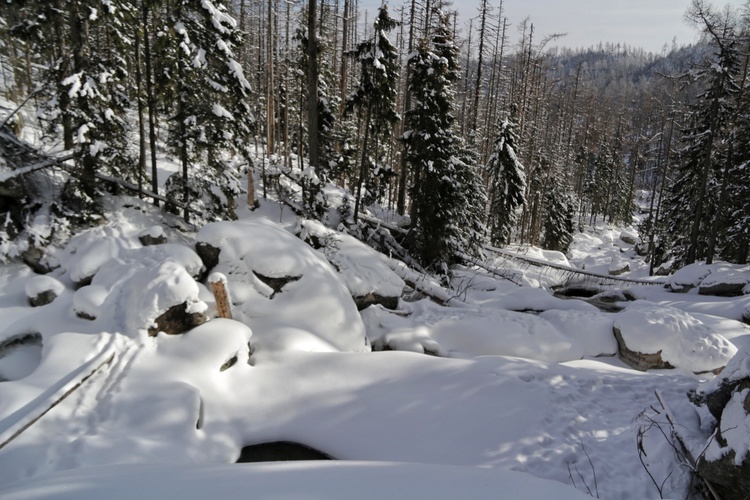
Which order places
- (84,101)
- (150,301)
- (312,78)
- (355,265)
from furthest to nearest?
1. (312,78)
2. (355,265)
3. (84,101)
4. (150,301)

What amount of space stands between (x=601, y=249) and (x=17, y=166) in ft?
141

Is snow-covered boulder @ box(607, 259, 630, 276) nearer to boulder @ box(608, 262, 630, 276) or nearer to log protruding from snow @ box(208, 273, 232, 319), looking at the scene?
boulder @ box(608, 262, 630, 276)

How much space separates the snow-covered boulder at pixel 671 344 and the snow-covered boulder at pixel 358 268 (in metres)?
5.25

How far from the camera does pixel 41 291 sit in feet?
23.8

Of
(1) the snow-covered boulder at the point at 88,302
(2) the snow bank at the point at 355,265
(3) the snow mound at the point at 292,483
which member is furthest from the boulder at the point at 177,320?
(2) the snow bank at the point at 355,265

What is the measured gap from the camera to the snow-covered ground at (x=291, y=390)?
3.30 m

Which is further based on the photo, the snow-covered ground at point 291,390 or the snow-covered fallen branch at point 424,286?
the snow-covered fallen branch at point 424,286

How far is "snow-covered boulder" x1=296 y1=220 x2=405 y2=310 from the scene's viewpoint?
9.41 metres

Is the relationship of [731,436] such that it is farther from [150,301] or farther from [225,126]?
[225,126]

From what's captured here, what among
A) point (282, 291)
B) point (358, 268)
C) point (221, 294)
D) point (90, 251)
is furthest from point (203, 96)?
point (221, 294)

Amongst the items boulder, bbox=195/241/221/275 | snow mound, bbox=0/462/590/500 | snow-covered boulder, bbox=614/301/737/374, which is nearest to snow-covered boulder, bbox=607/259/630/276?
snow-covered boulder, bbox=614/301/737/374

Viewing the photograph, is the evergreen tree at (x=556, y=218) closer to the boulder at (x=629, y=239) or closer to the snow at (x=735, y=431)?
the boulder at (x=629, y=239)

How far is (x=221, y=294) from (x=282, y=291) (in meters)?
1.37

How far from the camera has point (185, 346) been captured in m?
5.62
